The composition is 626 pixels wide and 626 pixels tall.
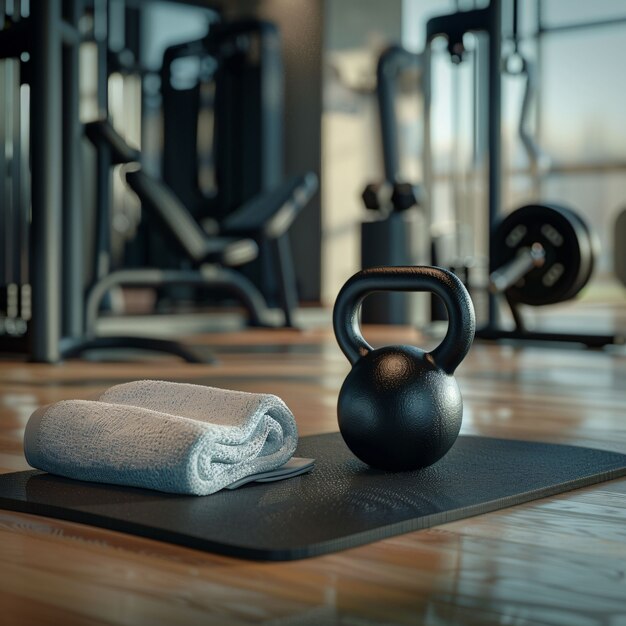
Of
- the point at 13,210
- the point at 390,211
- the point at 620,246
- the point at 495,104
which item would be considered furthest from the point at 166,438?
the point at 620,246

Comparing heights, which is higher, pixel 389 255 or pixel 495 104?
pixel 495 104

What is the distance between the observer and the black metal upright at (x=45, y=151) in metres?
3.10

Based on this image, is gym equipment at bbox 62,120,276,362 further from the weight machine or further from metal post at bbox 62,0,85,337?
the weight machine

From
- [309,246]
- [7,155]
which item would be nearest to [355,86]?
[309,246]

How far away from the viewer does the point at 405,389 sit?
48.4 inches

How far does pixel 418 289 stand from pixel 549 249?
8.62ft

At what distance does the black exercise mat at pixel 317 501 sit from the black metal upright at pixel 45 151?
1868 millimetres

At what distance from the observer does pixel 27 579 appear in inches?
34.0

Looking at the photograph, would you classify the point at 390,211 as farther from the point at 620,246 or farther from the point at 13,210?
the point at 13,210

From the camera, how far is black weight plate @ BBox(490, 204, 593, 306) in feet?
12.0

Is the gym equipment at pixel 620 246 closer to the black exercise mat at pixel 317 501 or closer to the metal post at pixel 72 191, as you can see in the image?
the metal post at pixel 72 191

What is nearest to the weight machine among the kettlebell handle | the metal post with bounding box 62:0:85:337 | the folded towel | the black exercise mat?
the metal post with bounding box 62:0:85:337

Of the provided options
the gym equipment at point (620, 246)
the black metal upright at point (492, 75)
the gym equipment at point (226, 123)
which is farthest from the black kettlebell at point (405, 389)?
the gym equipment at point (226, 123)

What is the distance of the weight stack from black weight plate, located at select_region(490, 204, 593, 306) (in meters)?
1.35
